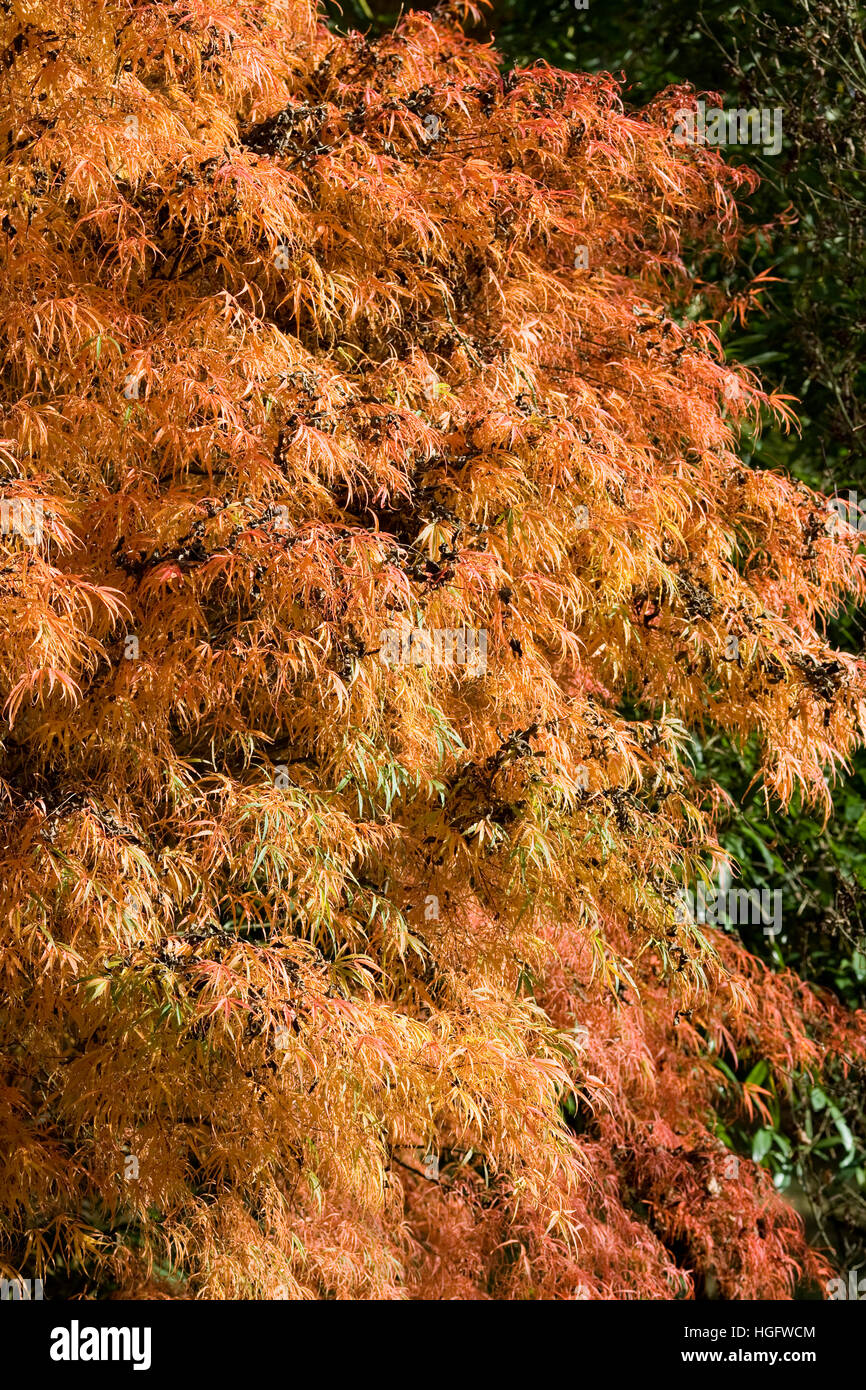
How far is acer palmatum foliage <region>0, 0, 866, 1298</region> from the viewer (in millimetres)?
2057

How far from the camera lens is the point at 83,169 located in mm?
2137

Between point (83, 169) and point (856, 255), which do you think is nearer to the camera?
point (83, 169)

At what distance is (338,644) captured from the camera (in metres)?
2.07

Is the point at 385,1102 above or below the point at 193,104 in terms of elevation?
below

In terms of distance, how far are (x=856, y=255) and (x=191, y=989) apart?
326cm

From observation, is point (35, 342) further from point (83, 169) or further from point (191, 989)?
point (191, 989)

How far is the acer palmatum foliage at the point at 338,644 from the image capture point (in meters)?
2.06
